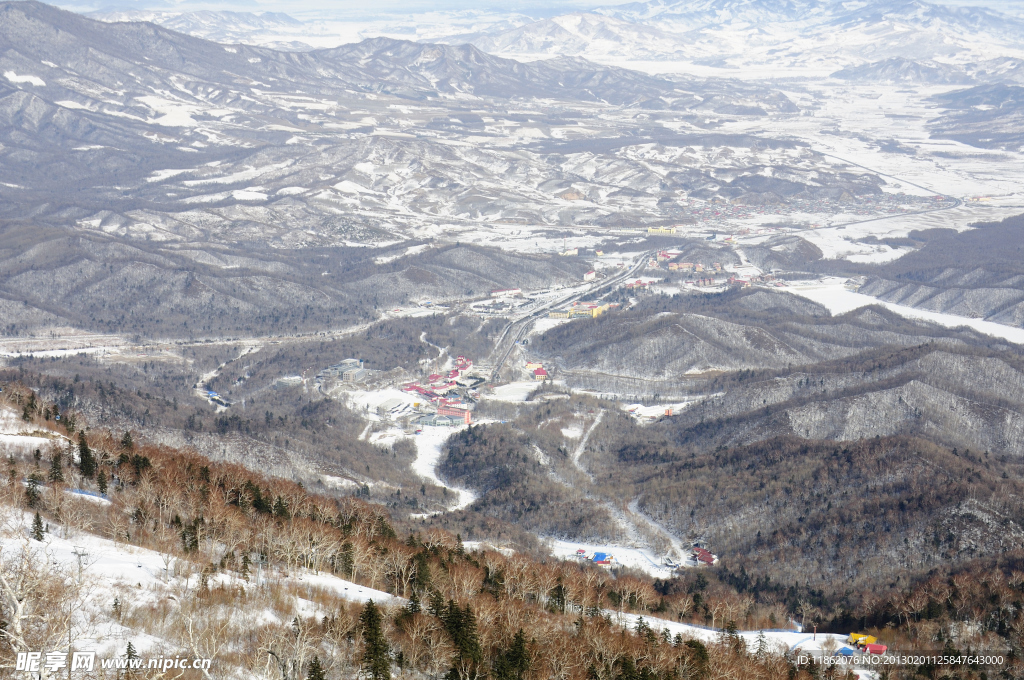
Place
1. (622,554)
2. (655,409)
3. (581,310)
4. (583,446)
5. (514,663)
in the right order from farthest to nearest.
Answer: (581,310) < (655,409) < (583,446) < (622,554) < (514,663)

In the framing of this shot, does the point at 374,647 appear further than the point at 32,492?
No

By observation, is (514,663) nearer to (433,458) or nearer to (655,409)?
(433,458)

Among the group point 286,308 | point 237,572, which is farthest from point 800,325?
point 237,572

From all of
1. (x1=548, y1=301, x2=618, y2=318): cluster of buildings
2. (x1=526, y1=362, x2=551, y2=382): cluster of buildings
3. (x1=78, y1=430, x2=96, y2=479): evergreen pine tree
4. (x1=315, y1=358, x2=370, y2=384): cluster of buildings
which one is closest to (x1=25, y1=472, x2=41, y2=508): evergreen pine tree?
(x1=78, y1=430, x2=96, y2=479): evergreen pine tree

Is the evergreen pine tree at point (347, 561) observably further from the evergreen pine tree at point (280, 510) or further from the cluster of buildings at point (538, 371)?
the cluster of buildings at point (538, 371)


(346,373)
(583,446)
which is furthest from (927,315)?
(346,373)

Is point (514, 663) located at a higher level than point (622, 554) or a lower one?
higher

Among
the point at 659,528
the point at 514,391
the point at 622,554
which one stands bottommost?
the point at 514,391
